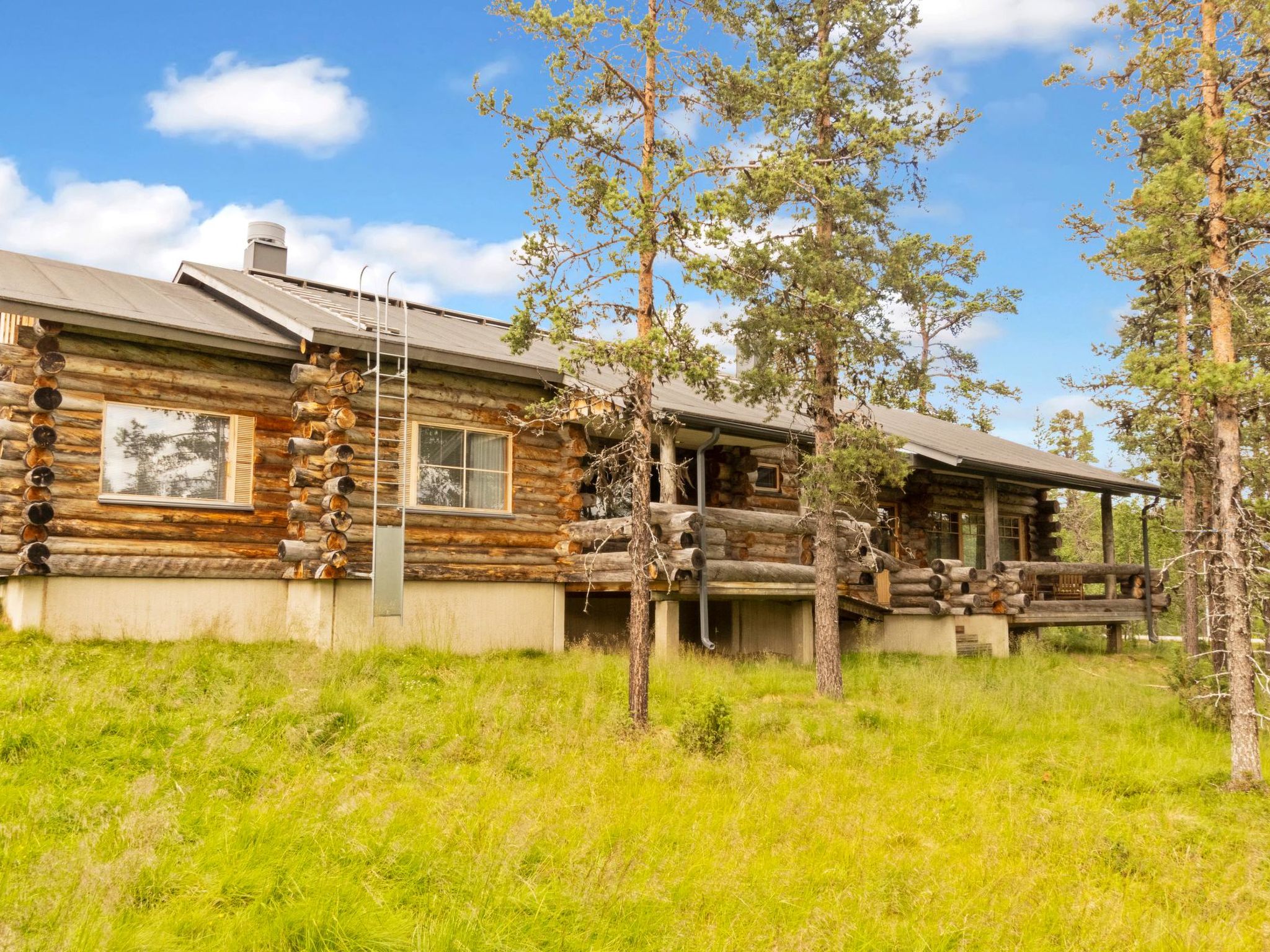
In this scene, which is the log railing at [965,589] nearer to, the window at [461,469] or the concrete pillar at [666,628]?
the concrete pillar at [666,628]

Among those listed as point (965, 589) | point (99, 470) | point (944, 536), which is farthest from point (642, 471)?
point (944, 536)

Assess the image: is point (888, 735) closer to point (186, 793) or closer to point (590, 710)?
point (590, 710)

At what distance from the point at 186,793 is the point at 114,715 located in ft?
6.20

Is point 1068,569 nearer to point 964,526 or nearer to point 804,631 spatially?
point 964,526

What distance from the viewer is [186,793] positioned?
21.1 ft

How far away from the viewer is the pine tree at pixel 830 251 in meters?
12.6

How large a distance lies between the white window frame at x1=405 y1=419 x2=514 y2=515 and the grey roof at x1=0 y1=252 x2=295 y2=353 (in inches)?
82.1

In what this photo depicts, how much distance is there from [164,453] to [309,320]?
8.13ft

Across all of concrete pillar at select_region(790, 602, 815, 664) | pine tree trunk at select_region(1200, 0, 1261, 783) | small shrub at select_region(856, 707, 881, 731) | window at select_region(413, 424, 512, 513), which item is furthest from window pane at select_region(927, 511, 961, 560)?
pine tree trunk at select_region(1200, 0, 1261, 783)

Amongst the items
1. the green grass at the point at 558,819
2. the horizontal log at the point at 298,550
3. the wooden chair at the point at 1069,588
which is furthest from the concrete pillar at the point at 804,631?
the horizontal log at the point at 298,550

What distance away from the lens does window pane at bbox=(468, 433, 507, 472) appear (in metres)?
14.8

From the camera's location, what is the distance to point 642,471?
993 cm

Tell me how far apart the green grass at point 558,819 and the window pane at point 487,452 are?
402cm

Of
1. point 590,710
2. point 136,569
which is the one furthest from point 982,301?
point 136,569
